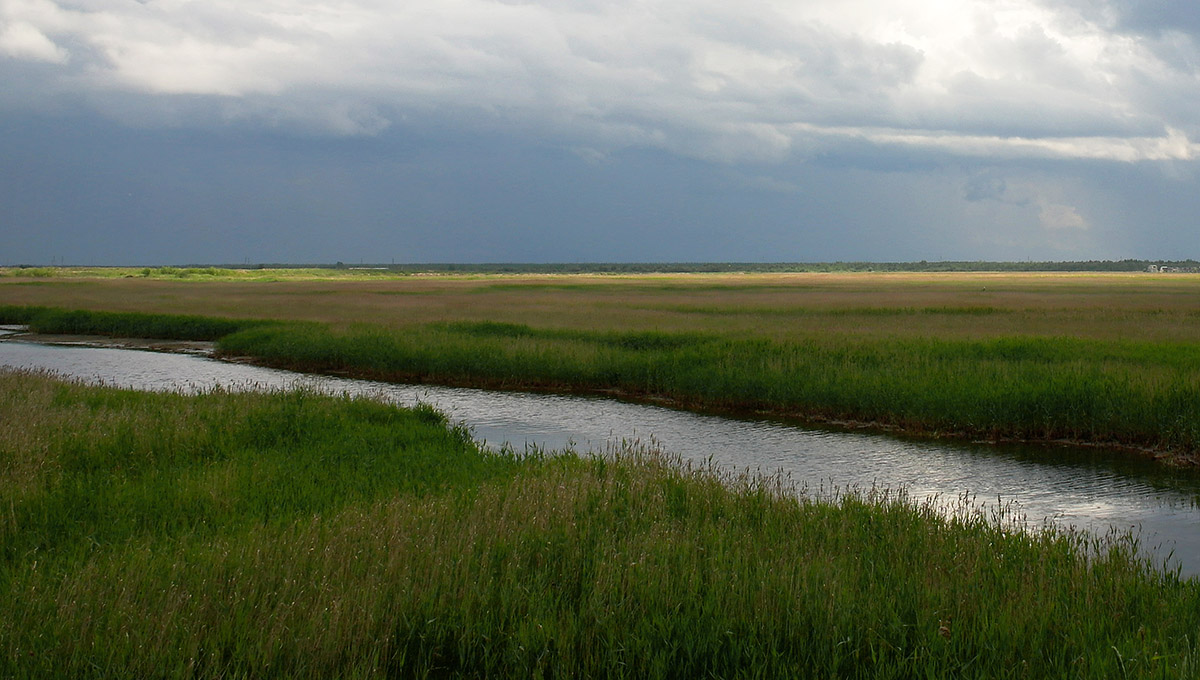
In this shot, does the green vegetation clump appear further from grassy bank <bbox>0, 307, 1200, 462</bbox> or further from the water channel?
the water channel

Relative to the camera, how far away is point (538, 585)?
690cm

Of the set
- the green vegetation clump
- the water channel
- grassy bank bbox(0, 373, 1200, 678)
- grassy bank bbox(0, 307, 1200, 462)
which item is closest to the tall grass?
grassy bank bbox(0, 307, 1200, 462)

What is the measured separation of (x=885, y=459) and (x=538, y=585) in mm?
10966

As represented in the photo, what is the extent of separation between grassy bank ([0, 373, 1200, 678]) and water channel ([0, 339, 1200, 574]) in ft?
8.55

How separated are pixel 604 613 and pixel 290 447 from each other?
817 centimetres

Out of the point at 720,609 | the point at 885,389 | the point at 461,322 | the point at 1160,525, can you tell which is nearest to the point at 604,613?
the point at 720,609

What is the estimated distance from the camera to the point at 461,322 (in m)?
36.1

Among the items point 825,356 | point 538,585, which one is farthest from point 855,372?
point 538,585

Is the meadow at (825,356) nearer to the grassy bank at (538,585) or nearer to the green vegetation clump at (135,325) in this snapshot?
the green vegetation clump at (135,325)

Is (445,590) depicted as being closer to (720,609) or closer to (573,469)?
(720,609)

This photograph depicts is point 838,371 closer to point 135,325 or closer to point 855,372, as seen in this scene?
point 855,372

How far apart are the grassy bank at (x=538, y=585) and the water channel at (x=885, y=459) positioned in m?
2.61

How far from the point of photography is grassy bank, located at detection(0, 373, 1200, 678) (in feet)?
19.0

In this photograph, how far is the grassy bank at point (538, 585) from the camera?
5781 millimetres
